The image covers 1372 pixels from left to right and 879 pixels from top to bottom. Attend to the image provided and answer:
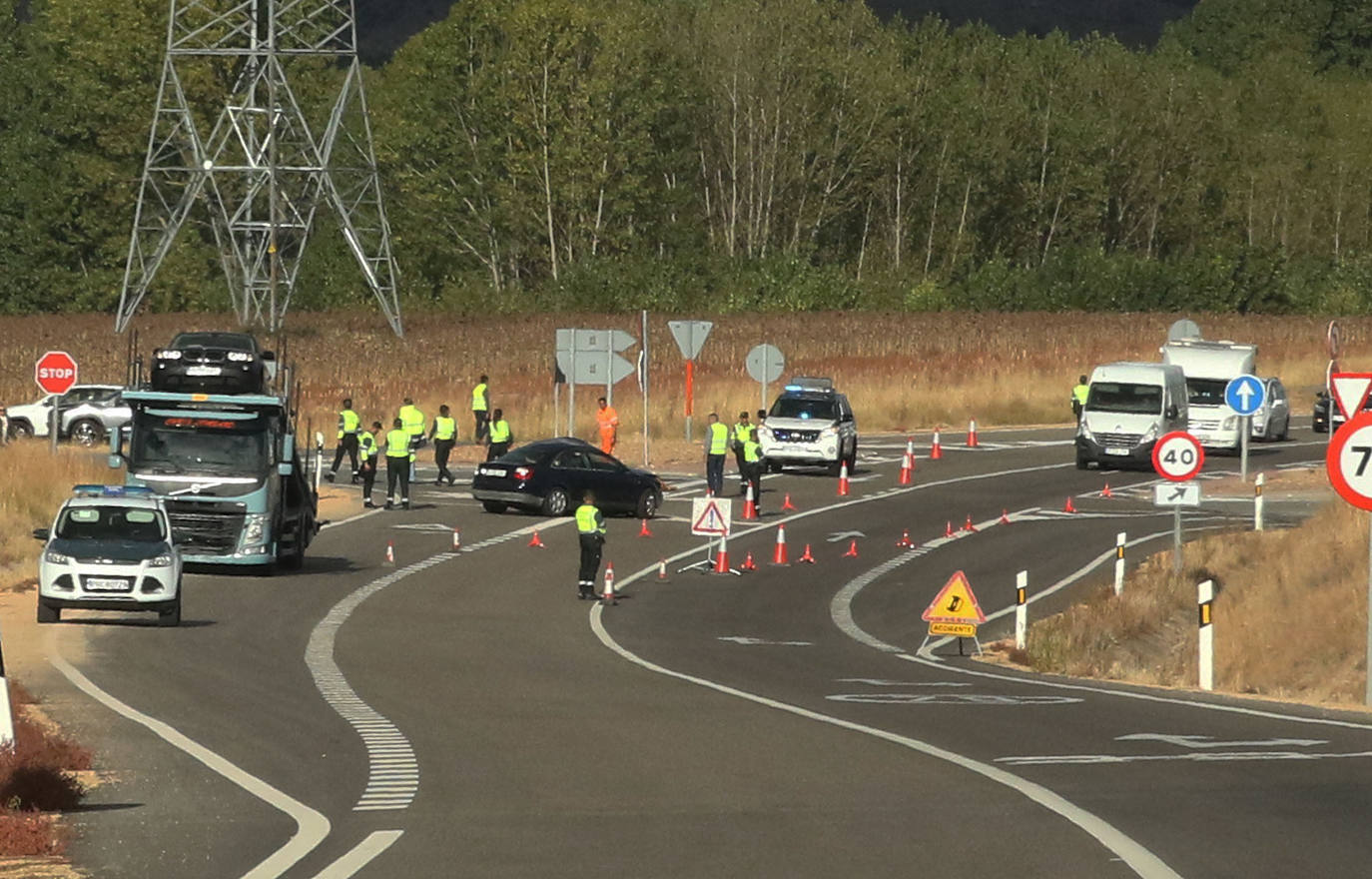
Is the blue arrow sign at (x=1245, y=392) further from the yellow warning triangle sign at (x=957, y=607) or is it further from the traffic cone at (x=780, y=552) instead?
the yellow warning triangle sign at (x=957, y=607)

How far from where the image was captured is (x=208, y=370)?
3338 centimetres

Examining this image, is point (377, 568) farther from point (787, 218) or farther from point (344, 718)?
point (787, 218)

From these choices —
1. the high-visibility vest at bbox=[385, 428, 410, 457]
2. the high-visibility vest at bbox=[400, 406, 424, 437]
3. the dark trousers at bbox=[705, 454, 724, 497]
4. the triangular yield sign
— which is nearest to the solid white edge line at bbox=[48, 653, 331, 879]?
the triangular yield sign

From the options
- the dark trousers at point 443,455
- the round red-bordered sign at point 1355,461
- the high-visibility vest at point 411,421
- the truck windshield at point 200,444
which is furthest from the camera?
the dark trousers at point 443,455

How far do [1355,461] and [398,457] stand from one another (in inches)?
979

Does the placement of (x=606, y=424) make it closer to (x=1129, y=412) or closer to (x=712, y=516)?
(x=1129, y=412)

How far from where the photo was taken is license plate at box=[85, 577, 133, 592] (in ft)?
87.4

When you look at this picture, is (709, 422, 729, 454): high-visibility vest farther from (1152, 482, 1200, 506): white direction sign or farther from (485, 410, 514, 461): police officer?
(1152, 482, 1200, 506): white direction sign

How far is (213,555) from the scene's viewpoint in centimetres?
3275

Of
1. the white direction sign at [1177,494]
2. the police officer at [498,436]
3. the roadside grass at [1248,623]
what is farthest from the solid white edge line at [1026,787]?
the police officer at [498,436]

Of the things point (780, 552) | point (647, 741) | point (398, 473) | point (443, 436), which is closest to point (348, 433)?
point (443, 436)

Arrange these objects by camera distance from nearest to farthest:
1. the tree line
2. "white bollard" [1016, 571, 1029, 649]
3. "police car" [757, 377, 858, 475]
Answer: "white bollard" [1016, 571, 1029, 649] < "police car" [757, 377, 858, 475] < the tree line

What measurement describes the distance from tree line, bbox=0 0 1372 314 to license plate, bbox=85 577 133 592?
71.6 metres

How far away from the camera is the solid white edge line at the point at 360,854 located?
436 inches
